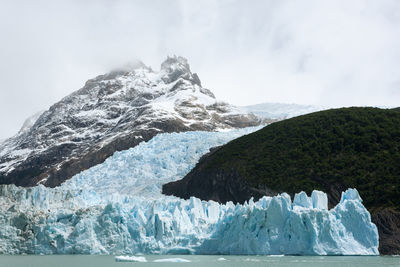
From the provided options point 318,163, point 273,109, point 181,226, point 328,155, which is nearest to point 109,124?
point 273,109

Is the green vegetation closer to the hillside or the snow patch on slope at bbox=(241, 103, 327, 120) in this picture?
the hillside

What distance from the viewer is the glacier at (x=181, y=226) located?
125 ft

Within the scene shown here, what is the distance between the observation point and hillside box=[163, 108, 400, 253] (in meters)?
51.7

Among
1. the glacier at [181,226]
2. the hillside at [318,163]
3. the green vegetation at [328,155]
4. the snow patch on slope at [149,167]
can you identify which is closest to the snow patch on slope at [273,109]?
the snow patch on slope at [149,167]

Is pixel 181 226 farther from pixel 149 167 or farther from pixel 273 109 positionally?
pixel 273 109

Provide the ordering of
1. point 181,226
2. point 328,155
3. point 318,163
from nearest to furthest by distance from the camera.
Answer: point 181,226, point 318,163, point 328,155

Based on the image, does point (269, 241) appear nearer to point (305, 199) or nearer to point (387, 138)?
point (305, 199)

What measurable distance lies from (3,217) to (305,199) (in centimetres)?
2399

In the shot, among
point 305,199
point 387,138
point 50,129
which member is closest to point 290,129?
point 387,138

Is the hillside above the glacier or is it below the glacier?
above

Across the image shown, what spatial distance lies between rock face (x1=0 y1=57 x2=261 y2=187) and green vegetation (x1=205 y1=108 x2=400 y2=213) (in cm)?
6623

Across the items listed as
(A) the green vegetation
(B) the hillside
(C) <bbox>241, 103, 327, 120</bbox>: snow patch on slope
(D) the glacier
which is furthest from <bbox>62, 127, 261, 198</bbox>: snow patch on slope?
(C) <bbox>241, 103, 327, 120</bbox>: snow patch on slope

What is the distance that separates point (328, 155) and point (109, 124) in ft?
398

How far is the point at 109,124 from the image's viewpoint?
174000 millimetres
